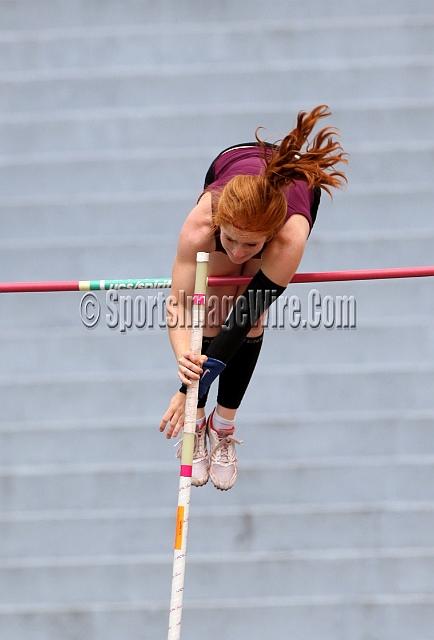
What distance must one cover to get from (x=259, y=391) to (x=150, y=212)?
80 centimetres

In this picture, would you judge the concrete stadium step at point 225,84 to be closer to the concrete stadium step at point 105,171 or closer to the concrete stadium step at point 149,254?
the concrete stadium step at point 105,171

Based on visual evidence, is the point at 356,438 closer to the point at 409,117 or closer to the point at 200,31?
the point at 409,117

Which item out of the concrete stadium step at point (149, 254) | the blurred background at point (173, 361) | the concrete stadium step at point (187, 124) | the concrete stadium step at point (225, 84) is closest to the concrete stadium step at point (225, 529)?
the blurred background at point (173, 361)

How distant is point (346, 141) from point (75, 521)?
1.70m

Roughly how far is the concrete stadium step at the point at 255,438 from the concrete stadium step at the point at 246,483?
0.12ft

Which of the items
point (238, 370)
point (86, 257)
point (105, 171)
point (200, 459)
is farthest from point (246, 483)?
point (105, 171)

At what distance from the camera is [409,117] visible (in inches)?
139

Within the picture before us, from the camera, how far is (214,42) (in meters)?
3.69

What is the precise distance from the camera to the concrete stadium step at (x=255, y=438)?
10.2 ft

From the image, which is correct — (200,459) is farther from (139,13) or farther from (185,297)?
(139,13)

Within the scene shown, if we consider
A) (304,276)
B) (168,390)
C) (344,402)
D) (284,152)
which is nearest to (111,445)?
(168,390)

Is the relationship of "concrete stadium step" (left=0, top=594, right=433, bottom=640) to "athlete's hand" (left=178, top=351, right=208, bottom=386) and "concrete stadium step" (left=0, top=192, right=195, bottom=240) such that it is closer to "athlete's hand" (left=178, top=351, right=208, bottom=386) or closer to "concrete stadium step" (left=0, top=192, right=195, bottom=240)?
"athlete's hand" (left=178, top=351, right=208, bottom=386)

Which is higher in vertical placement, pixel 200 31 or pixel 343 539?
pixel 200 31

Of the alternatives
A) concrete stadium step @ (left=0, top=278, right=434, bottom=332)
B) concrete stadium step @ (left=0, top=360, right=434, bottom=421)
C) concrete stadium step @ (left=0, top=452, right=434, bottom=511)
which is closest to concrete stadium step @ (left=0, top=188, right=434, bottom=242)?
concrete stadium step @ (left=0, top=278, right=434, bottom=332)
